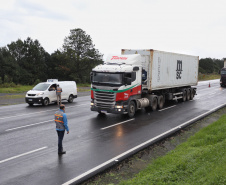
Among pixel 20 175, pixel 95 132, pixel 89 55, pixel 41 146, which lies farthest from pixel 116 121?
pixel 89 55

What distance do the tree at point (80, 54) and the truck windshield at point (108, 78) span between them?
4115 cm

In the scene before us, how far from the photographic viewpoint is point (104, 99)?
1441 cm

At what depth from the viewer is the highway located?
7081 mm

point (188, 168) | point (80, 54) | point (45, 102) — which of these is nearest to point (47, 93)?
point (45, 102)

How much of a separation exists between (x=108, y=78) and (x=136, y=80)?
2007 mm

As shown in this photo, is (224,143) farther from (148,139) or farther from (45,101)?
(45,101)

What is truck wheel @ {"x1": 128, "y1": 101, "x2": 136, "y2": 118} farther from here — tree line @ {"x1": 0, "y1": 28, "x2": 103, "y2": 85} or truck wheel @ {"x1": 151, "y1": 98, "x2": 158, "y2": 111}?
tree line @ {"x1": 0, "y1": 28, "x2": 103, "y2": 85}

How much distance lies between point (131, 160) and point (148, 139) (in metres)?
2.54

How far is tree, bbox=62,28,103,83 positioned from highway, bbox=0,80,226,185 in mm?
39854

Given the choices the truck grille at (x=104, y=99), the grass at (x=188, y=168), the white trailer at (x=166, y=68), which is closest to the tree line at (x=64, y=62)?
the white trailer at (x=166, y=68)

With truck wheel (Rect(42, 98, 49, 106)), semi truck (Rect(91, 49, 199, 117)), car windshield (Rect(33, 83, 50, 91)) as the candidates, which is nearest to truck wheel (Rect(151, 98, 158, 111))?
semi truck (Rect(91, 49, 199, 117))

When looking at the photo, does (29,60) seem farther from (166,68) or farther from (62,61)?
(166,68)

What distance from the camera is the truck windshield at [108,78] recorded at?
1417cm

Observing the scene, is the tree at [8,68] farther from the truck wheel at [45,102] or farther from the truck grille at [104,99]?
the truck grille at [104,99]
